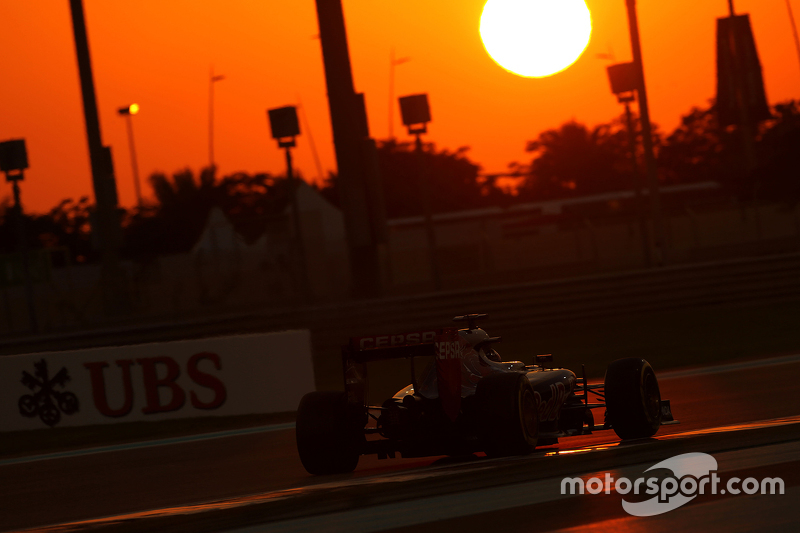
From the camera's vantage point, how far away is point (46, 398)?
1374 centimetres

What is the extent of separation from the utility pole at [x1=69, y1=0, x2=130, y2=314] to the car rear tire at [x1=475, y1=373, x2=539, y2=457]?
16601mm

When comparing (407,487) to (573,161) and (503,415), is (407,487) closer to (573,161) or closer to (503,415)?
(503,415)

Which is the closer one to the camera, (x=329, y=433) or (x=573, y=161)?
(x=329, y=433)

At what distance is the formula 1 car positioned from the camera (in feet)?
23.7

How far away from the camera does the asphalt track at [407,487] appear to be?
5238mm

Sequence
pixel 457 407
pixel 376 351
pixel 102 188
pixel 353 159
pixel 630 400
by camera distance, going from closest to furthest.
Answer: pixel 457 407, pixel 376 351, pixel 630 400, pixel 353 159, pixel 102 188

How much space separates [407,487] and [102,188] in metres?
17.9

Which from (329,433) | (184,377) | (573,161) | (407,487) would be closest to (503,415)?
(407,487)

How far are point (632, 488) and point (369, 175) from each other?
16.4 metres

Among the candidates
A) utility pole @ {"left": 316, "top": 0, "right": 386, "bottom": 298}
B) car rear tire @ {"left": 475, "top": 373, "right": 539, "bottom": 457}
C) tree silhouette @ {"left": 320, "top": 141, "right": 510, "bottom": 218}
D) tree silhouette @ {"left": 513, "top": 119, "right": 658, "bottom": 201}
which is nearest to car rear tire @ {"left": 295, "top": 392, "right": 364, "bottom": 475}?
car rear tire @ {"left": 475, "top": 373, "right": 539, "bottom": 457}

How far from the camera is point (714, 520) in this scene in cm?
494

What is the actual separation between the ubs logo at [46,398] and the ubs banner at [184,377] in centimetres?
2

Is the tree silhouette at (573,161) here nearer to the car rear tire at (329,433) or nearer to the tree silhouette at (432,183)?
the tree silhouette at (432,183)

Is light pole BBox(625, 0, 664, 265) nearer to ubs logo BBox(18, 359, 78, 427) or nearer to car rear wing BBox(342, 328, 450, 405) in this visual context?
ubs logo BBox(18, 359, 78, 427)
